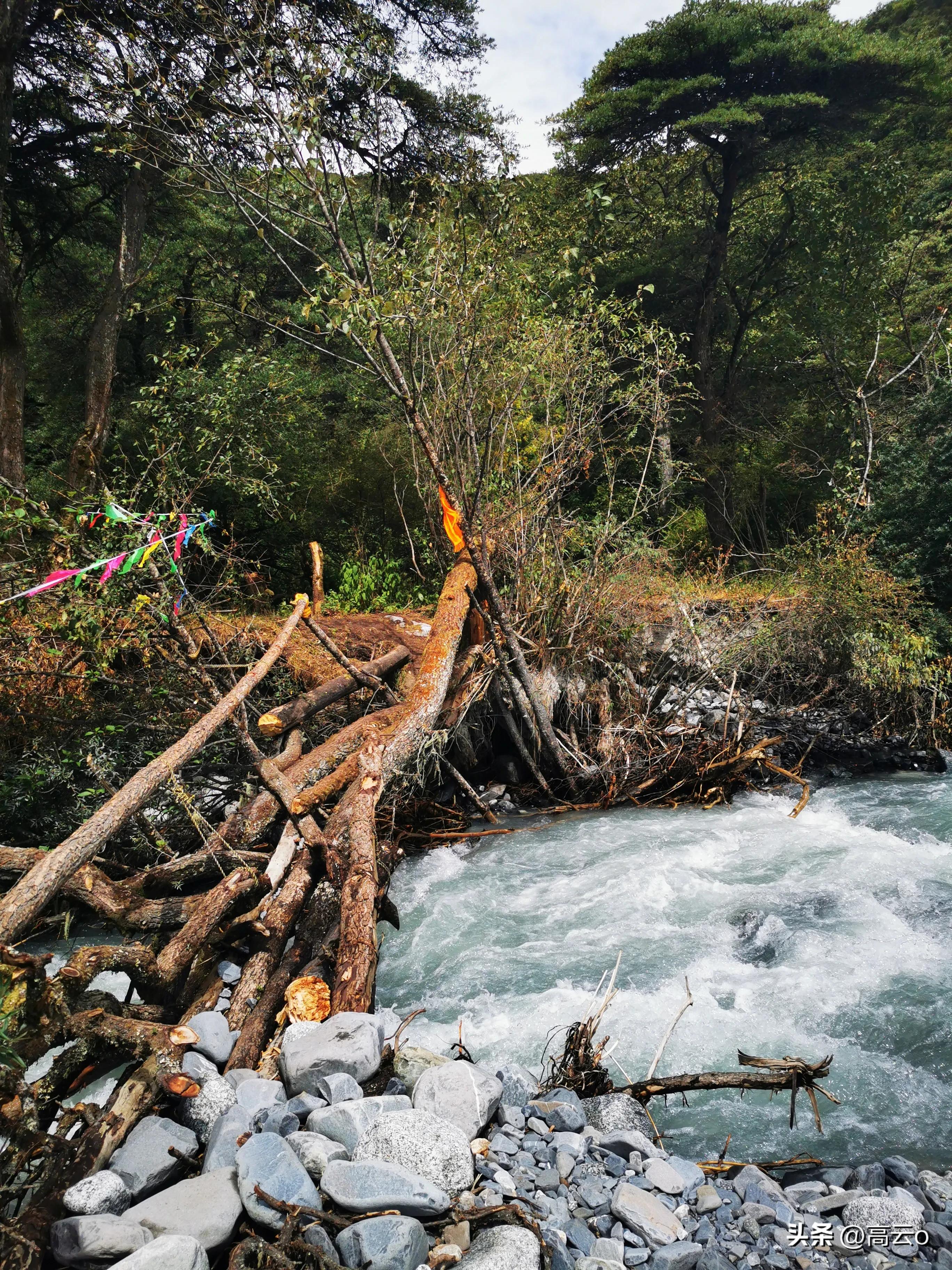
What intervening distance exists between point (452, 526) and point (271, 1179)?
586 cm

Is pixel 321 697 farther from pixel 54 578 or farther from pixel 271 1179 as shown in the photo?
pixel 271 1179

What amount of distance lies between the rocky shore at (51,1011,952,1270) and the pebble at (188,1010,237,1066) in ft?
0.04

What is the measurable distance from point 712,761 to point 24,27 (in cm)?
1054

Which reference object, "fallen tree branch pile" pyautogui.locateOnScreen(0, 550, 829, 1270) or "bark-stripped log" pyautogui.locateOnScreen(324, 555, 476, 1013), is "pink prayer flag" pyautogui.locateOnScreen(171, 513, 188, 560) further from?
"bark-stripped log" pyautogui.locateOnScreen(324, 555, 476, 1013)

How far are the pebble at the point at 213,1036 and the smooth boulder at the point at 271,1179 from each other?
67cm

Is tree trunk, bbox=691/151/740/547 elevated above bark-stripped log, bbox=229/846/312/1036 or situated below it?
above

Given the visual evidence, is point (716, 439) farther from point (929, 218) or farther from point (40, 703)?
point (40, 703)

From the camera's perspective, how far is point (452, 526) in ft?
25.0

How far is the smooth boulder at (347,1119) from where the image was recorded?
8.61 feet

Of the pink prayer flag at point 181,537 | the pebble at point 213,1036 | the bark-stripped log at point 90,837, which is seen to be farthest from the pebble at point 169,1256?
the pink prayer flag at point 181,537

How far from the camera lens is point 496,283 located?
7.78 metres

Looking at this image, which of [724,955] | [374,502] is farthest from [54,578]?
[374,502]

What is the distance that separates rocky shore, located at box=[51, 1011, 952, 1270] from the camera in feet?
7.36

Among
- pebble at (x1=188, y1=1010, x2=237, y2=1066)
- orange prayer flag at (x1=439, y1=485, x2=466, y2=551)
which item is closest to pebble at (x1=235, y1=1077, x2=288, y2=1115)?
pebble at (x1=188, y1=1010, x2=237, y2=1066)
